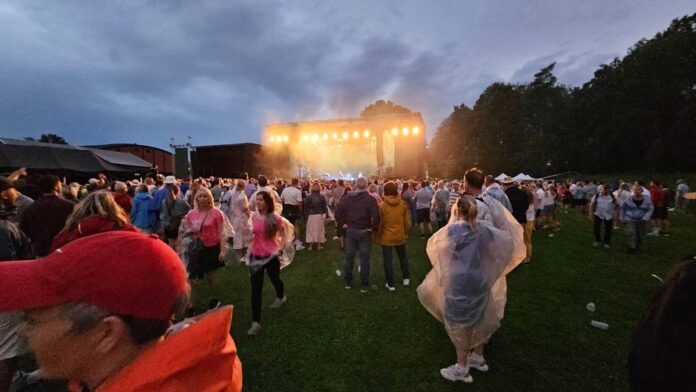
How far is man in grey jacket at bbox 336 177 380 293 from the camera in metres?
6.35

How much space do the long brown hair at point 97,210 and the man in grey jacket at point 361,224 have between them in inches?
160

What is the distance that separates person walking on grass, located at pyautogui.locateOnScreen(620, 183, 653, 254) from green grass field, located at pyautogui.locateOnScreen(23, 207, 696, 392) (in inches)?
44.3

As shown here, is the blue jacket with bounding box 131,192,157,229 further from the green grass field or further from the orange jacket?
the orange jacket

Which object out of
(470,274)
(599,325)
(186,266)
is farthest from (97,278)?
(599,325)

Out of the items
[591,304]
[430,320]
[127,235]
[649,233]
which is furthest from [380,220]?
[649,233]

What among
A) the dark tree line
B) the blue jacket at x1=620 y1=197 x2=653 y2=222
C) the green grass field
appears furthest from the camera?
the dark tree line

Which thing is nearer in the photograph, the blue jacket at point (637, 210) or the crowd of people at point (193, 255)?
the crowd of people at point (193, 255)

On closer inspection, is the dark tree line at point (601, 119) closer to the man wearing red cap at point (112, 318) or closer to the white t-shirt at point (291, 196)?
the white t-shirt at point (291, 196)

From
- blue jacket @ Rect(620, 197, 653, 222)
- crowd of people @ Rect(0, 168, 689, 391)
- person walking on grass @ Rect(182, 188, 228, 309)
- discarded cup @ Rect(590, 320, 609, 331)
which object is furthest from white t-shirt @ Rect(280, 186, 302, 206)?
blue jacket @ Rect(620, 197, 653, 222)

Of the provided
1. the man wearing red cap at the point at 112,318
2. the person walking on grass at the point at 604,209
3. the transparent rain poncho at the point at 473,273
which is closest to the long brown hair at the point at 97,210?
the man wearing red cap at the point at 112,318

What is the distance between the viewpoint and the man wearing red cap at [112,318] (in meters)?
0.79

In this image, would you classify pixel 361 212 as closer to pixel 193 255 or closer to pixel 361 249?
pixel 361 249

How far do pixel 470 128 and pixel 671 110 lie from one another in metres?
26.1

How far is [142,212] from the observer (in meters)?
7.23
